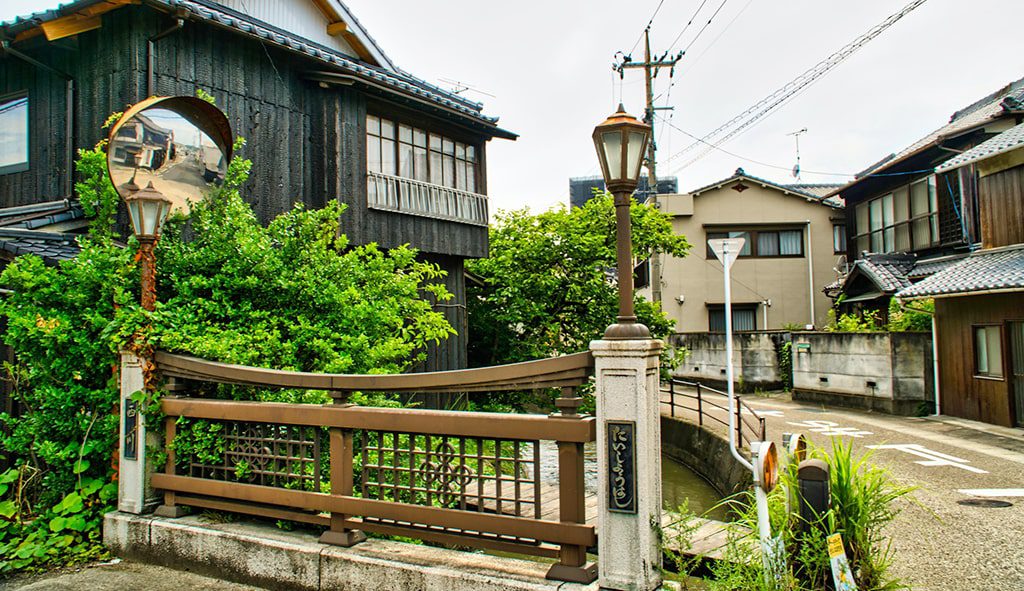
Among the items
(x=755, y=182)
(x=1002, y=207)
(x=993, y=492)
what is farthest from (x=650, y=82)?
(x=993, y=492)

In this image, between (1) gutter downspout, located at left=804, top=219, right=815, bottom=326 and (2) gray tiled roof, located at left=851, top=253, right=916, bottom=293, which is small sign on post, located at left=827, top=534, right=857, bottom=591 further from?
(1) gutter downspout, located at left=804, top=219, right=815, bottom=326

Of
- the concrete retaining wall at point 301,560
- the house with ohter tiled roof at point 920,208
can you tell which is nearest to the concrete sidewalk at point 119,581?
the concrete retaining wall at point 301,560

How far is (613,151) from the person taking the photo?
5066mm

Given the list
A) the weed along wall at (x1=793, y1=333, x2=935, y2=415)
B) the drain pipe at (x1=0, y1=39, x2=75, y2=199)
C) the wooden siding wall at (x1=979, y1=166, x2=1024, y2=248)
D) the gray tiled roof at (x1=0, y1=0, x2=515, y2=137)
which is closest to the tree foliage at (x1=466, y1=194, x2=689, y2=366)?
the gray tiled roof at (x1=0, y1=0, x2=515, y2=137)

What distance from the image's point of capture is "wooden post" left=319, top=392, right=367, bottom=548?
18.2ft

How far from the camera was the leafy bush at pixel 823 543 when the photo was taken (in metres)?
4.58

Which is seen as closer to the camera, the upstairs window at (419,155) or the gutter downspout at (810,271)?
the upstairs window at (419,155)

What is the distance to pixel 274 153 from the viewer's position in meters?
12.6

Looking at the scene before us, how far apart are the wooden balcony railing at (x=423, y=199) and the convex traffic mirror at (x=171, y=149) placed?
481 cm

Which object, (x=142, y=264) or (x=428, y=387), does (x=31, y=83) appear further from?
(x=428, y=387)

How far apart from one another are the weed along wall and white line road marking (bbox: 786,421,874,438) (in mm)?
2600

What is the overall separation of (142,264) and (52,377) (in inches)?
57.3

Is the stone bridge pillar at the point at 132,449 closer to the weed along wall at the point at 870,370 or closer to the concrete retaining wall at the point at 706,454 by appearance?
the concrete retaining wall at the point at 706,454

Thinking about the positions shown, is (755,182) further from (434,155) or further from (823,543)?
(823,543)
